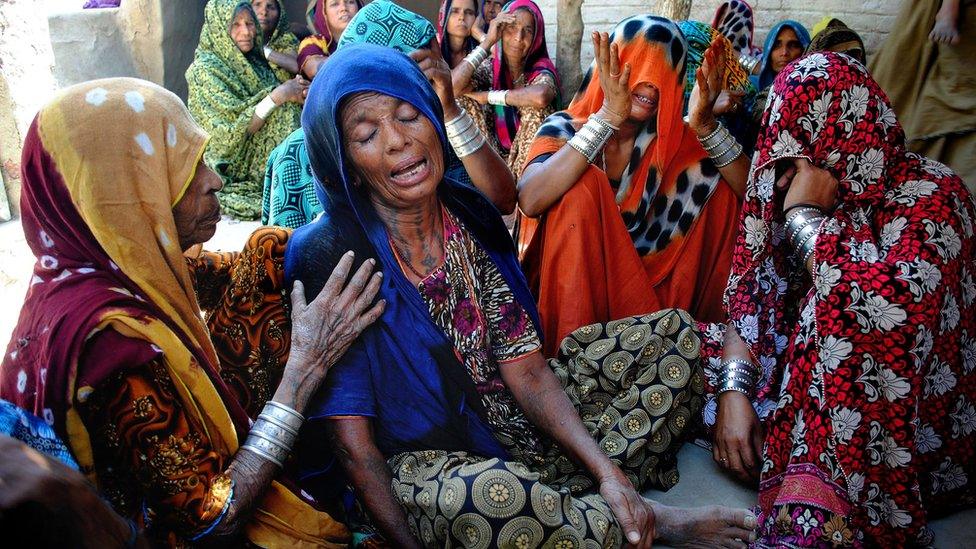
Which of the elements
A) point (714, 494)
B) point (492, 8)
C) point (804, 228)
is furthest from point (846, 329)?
point (492, 8)

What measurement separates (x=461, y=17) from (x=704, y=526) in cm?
429

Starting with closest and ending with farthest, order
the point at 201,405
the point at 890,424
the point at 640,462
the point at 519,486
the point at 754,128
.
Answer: the point at 201,405 < the point at 519,486 < the point at 890,424 < the point at 640,462 < the point at 754,128

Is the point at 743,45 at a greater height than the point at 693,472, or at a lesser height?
greater

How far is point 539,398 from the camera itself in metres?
2.19

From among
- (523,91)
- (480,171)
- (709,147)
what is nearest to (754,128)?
(709,147)

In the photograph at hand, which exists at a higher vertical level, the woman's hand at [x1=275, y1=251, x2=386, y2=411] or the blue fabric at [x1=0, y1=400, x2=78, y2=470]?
the blue fabric at [x1=0, y1=400, x2=78, y2=470]

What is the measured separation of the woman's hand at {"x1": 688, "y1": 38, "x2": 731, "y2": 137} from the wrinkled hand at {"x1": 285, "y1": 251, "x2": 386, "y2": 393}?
4.91ft

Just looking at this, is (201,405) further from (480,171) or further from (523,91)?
(523,91)

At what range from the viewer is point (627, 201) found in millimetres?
3178

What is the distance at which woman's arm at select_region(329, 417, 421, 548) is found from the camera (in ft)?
6.25

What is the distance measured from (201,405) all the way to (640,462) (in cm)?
131

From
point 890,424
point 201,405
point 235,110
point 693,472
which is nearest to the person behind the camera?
point 201,405

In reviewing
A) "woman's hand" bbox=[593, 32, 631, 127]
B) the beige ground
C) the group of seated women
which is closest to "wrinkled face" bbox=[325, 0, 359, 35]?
the beige ground

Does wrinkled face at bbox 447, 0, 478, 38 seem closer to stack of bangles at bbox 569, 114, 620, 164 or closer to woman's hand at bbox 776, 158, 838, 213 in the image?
stack of bangles at bbox 569, 114, 620, 164
